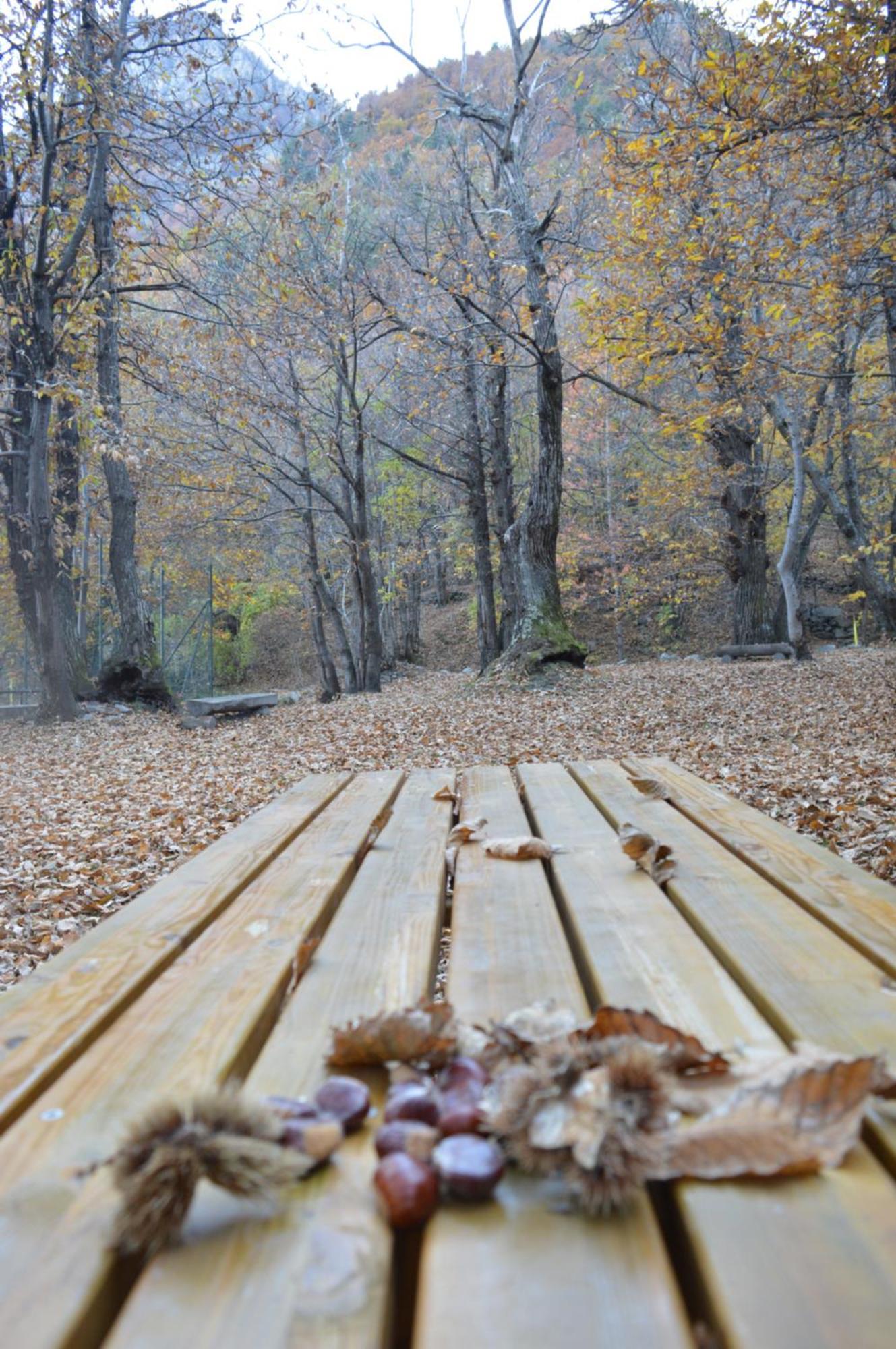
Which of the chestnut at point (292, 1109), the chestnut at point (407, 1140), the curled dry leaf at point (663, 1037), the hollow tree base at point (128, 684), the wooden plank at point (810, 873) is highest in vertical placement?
the hollow tree base at point (128, 684)

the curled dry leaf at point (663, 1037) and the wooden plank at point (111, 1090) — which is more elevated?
the curled dry leaf at point (663, 1037)

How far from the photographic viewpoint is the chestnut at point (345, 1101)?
94 centimetres

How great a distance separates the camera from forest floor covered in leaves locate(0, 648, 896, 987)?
3.97 m

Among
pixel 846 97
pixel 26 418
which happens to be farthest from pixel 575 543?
pixel 846 97

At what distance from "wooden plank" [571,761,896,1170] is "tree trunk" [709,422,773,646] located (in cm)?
1335

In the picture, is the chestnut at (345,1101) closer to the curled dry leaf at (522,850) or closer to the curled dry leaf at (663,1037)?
the curled dry leaf at (663,1037)

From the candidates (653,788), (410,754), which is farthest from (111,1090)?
(410,754)

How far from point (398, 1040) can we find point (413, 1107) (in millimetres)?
127

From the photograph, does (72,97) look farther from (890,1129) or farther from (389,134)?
(389,134)

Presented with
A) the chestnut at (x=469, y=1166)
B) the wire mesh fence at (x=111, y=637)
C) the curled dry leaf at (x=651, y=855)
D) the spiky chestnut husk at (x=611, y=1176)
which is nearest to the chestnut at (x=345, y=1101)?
the chestnut at (x=469, y=1166)

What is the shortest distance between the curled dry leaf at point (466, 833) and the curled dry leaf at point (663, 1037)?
127 centimetres

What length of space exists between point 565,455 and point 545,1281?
23.4 meters

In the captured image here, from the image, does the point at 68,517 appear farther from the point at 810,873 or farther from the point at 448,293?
the point at 810,873

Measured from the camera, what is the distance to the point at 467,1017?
1192 mm
